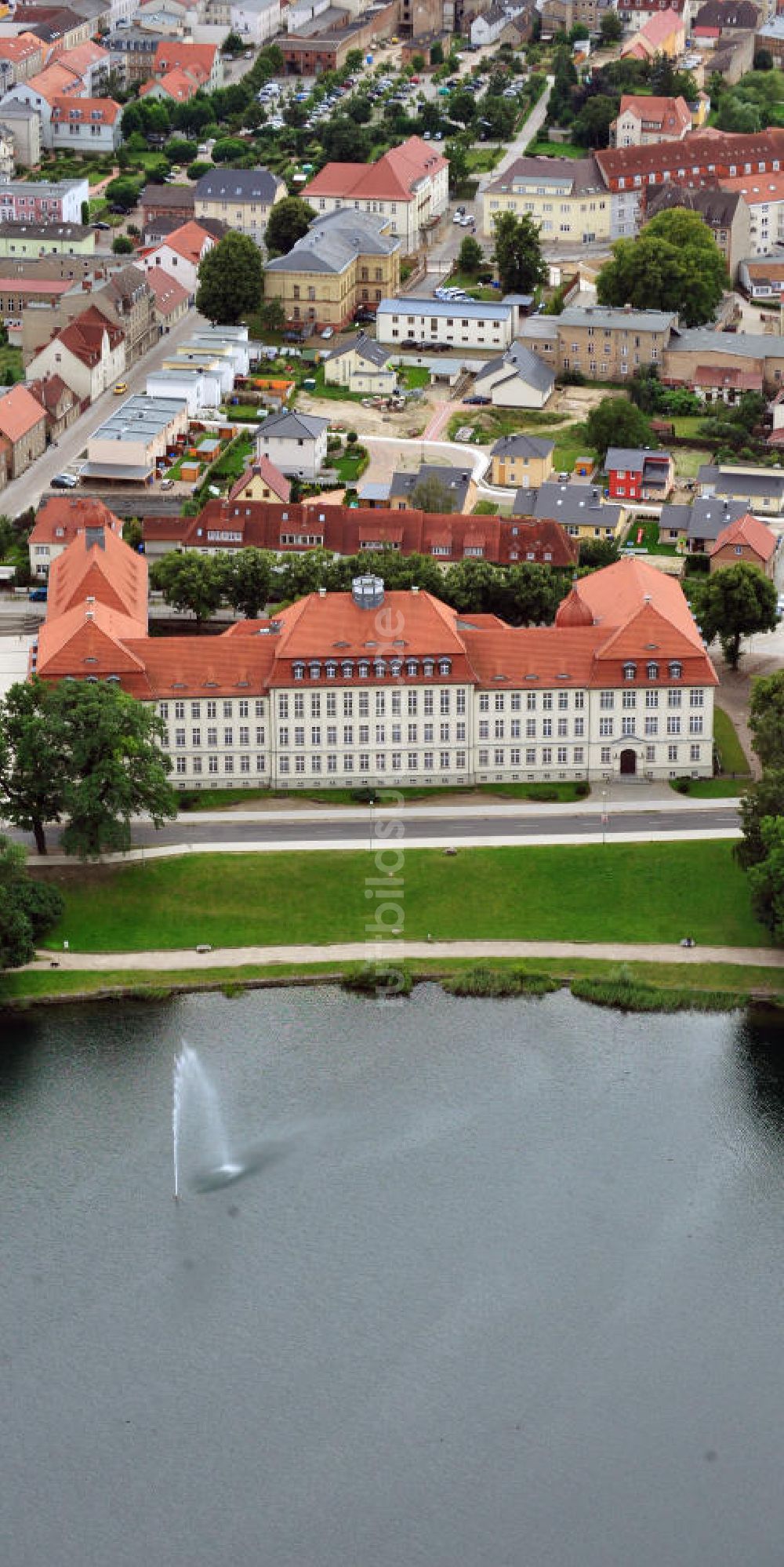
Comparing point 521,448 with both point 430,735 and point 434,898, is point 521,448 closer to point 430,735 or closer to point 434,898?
point 430,735

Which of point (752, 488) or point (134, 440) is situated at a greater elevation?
point (134, 440)

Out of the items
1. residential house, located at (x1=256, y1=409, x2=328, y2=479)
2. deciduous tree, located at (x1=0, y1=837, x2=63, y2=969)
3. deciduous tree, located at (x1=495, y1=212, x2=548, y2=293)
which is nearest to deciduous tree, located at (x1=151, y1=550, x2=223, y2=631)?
residential house, located at (x1=256, y1=409, x2=328, y2=479)

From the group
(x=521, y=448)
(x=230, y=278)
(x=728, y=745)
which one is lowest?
(x=728, y=745)

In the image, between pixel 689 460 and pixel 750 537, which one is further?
pixel 689 460

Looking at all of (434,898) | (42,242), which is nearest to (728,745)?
(434,898)

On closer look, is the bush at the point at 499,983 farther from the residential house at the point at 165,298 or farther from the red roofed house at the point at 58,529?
the residential house at the point at 165,298

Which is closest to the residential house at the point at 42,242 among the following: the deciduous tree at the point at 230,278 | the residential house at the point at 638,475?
the deciduous tree at the point at 230,278

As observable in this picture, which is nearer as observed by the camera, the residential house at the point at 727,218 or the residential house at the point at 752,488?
the residential house at the point at 752,488
